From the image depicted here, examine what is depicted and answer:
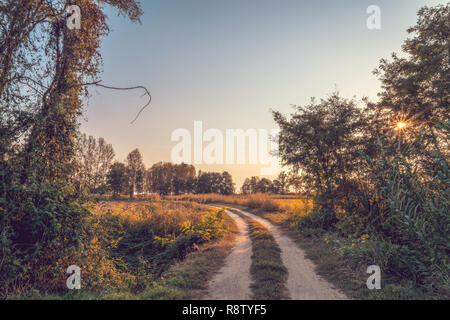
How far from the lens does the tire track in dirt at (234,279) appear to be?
4895 mm

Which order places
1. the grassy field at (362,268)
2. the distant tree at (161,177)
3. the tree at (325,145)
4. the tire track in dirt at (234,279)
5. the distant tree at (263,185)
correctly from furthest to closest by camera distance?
1. the distant tree at (263,185)
2. the distant tree at (161,177)
3. the tree at (325,145)
4. the tire track in dirt at (234,279)
5. the grassy field at (362,268)

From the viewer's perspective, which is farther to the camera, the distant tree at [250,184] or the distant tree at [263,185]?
the distant tree at [250,184]

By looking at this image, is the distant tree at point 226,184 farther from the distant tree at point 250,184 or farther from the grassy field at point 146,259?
the grassy field at point 146,259

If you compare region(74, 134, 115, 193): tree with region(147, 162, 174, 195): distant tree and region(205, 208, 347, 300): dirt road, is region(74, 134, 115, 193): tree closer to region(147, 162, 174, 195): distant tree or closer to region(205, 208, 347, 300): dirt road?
region(205, 208, 347, 300): dirt road

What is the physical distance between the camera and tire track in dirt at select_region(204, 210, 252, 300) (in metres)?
4.89

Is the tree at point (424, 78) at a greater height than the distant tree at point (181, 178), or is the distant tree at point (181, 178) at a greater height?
the tree at point (424, 78)

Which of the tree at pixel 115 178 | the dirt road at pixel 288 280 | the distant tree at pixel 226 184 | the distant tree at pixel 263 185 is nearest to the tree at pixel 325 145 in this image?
the dirt road at pixel 288 280

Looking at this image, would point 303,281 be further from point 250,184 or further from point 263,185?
point 250,184

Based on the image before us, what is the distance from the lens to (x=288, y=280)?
5812mm

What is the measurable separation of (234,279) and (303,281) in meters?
1.89

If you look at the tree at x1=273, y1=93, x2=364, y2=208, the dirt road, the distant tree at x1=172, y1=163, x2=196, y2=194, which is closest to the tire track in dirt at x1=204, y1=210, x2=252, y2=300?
the dirt road

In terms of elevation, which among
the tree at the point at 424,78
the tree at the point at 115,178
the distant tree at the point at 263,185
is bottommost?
the distant tree at the point at 263,185

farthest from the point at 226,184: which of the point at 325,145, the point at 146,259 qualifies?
the point at 146,259

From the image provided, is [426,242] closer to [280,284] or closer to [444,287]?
[444,287]
